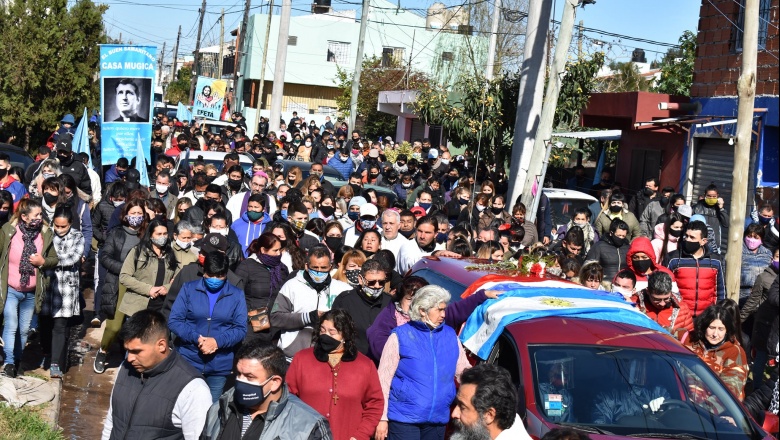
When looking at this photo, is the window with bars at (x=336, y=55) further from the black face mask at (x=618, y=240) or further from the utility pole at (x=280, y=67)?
the black face mask at (x=618, y=240)

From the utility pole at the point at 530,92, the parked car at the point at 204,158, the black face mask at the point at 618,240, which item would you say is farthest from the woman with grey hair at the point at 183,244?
the utility pole at the point at 530,92

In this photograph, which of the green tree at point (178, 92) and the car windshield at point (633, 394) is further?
the green tree at point (178, 92)

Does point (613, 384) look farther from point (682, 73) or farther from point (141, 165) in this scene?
point (682, 73)

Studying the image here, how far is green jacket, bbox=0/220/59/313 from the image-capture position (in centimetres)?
989

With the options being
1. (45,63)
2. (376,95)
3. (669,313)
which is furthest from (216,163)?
(376,95)

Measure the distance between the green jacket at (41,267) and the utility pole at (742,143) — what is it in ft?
21.2

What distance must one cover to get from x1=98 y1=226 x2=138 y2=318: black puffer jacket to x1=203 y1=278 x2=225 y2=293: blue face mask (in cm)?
284

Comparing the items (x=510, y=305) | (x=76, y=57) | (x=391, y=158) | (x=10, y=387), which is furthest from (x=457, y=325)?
(x=391, y=158)

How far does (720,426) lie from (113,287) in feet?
20.5

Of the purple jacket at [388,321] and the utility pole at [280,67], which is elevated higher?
the utility pole at [280,67]

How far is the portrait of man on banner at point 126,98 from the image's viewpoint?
17.2m

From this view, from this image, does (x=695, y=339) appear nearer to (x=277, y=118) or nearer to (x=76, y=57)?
(x=76, y=57)

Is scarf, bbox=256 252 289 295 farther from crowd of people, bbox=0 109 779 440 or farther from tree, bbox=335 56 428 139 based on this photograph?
tree, bbox=335 56 428 139

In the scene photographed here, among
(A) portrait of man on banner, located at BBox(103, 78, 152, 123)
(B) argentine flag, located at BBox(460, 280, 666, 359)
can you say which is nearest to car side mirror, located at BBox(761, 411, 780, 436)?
(B) argentine flag, located at BBox(460, 280, 666, 359)
